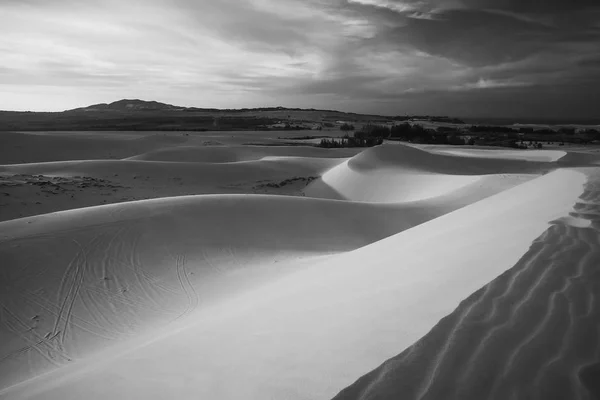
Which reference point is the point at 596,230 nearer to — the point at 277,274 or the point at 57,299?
the point at 277,274

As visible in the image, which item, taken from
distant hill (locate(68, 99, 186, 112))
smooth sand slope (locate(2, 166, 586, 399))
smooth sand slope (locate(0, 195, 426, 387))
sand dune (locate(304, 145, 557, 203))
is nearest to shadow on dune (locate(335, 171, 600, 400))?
smooth sand slope (locate(2, 166, 586, 399))

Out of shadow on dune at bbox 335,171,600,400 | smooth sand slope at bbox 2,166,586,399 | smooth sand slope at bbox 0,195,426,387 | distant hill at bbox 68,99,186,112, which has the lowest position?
smooth sand slope at bbox 0,195,426,387

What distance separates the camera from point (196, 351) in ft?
8.10

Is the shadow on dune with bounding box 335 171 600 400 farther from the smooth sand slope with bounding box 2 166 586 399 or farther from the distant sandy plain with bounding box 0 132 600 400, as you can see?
the smooth sand slope with bounding box 2 166 586 399

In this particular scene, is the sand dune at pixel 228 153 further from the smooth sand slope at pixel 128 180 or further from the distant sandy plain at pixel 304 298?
the distant sandy plain at pixel 304 298

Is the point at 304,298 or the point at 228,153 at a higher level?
the point at 228,153

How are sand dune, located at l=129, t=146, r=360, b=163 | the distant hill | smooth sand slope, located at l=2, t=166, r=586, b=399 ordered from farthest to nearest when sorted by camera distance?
1. the distant hill
2. sand dune, located at l=129, t=146, r=360, b=163
3. smooth sand slope, located at l=2, t=166, r=586, b=399

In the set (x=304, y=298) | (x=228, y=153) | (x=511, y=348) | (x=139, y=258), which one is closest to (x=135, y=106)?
(x=228, y=153)

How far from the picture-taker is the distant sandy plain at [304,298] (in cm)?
176

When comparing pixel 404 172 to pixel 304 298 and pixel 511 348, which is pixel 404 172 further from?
pixel 511 348

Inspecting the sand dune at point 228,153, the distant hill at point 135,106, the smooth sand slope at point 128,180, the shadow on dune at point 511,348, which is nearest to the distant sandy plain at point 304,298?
the shadow on dune at point 511,348

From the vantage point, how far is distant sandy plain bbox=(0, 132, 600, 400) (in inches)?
69.3

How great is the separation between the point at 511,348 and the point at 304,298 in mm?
1830

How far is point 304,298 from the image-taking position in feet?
10.7
